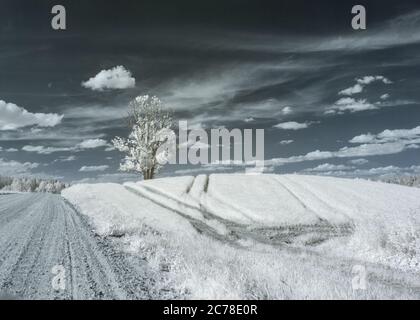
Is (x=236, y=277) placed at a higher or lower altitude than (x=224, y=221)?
higher

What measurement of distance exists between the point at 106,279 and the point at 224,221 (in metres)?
23.0

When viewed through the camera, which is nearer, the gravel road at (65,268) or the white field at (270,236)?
the gravel road at (65,268)

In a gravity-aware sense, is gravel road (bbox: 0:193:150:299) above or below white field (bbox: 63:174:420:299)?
above

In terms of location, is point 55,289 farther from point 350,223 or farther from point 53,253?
point 350,223

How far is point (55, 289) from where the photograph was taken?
9188 mm

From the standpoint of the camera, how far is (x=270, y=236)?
2661cm

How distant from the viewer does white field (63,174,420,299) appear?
32.8ft

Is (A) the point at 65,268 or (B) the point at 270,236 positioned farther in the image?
(B) the point at 270,236

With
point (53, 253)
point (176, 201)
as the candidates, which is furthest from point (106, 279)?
point (176, 201)

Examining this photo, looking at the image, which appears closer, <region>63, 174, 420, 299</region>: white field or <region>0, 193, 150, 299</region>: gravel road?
<region>0, 193, 150, 299</region>: gravel road

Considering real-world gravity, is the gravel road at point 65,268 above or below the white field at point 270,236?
above

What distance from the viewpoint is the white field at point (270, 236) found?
10000mm

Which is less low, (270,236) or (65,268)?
(65,268)
